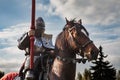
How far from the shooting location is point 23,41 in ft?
41.6

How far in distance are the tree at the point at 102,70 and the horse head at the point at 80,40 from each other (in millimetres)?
45546

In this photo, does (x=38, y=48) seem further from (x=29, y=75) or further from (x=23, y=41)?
(x=29, y=75)

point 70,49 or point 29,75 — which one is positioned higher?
point 70,49

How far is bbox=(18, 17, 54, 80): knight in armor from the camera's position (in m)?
12.2

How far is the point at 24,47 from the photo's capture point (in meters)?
12.9

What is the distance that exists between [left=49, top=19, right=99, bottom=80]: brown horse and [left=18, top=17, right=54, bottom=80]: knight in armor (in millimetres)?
463

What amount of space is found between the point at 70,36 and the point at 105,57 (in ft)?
164

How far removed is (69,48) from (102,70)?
158 ft

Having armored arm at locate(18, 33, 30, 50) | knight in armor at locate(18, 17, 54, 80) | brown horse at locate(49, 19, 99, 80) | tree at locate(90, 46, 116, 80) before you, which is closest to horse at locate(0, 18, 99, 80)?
brown horse at locate(49, 19, 99, 80)

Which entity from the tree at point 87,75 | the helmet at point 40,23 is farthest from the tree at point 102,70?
the helmet at point 40,23

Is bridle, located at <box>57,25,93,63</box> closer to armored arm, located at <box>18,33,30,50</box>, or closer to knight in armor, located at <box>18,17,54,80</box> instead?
knight in armor, located at <box>18,17,54,80</box>

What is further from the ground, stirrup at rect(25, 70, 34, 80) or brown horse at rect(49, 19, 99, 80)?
brown horse at rect(49, 19, 99, 80)

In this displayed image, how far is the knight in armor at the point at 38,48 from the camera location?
40.2ft

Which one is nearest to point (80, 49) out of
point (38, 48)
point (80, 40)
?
point (80, 40)
